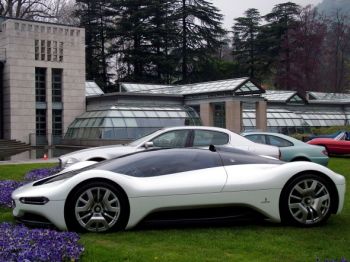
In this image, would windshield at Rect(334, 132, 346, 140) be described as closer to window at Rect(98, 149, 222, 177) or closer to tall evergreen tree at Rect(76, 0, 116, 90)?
window at Rect(98, 149, 222, 177)

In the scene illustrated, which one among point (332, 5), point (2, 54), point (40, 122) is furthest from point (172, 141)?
point (332, 5)

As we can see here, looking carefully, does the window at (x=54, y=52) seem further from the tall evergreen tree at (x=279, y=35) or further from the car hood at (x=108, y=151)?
the tall evergreen tree at (x=279, y=35)

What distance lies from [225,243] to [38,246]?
2.14m

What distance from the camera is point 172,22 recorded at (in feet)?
195

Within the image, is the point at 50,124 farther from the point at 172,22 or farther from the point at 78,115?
the point at 172,22

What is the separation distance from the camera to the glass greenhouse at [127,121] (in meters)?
34.6

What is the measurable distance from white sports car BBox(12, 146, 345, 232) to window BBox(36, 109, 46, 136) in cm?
3442

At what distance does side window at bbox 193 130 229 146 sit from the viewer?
10688 millimetres

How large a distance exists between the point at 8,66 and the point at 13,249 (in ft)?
119

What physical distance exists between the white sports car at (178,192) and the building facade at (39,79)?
33.6 m

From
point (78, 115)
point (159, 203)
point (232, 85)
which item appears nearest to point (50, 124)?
point (78, 115)

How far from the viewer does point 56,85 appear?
41.4 meters

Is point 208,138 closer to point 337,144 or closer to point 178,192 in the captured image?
point 178,192

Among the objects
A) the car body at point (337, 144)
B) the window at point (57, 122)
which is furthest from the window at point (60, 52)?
the car body at point (337, 144)
